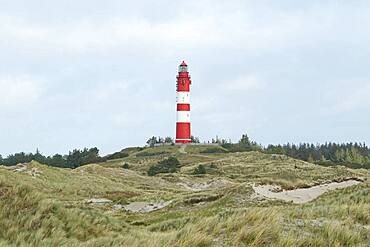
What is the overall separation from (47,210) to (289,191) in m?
22.3

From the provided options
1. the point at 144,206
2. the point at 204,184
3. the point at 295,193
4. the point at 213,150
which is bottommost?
the point at 144,206

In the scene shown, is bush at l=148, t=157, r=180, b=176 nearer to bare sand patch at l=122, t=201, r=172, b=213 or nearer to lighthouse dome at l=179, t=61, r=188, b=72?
lighthouse dome at l=179, t=61, r=188, b=72

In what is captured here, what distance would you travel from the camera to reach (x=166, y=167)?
262 ft

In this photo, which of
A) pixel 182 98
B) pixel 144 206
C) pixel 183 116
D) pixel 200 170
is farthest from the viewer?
pixel 183 116

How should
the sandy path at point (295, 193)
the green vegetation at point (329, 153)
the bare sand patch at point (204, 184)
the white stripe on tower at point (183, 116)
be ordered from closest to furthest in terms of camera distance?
the sandy path at point (295, 193), the bare sand patch at point (204, 184), the white stripe on tower at point (183, 116), the green vegetation at point (329, 153)

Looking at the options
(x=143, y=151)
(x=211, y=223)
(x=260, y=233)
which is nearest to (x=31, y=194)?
(x=211, y=223)

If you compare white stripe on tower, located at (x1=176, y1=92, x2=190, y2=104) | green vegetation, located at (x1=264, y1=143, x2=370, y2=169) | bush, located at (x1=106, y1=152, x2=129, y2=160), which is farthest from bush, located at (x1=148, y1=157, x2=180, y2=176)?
green vegetation, located at (x1=264, y1=143, x2=370, y2=169)

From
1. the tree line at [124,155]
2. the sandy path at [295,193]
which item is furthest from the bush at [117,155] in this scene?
the sandy path at [295,193]

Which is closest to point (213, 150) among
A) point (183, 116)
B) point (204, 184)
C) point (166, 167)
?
point (183, 116)

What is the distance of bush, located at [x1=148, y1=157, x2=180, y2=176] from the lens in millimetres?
76875

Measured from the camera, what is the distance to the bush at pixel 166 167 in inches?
3027

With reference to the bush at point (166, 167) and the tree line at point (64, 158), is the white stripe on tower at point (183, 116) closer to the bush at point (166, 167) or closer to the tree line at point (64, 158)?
the bush at point (166, 167)

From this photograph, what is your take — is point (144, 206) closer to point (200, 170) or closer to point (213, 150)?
point (200, 170)

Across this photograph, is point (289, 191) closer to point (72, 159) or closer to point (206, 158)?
point (206, 158)
